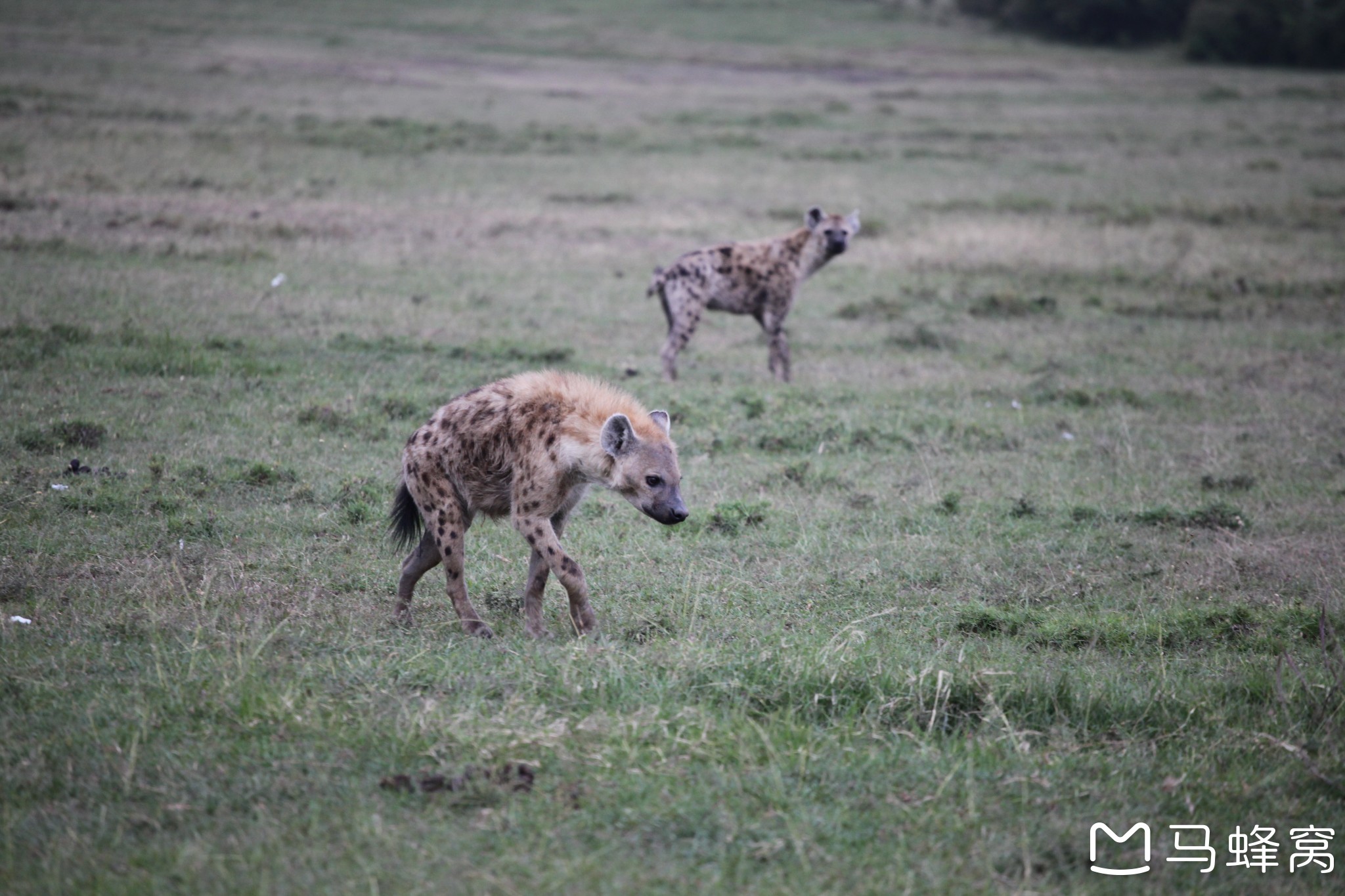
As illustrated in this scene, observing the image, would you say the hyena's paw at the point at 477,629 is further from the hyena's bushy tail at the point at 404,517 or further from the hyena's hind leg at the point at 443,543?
the hyena's bushy tail at the point at 404,517

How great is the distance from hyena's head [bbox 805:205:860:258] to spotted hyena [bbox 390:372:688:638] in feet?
18.9

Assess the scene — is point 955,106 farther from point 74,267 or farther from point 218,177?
point 74,267

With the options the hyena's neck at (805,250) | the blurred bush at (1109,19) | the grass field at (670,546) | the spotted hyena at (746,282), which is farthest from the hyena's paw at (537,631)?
the blurred bush at (1109,19)

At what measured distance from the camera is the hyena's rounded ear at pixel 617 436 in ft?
15.2

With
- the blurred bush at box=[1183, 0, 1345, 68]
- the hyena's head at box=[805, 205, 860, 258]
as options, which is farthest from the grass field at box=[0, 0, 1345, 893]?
the blurred bush at box=[1183, 0, 1345, 68]

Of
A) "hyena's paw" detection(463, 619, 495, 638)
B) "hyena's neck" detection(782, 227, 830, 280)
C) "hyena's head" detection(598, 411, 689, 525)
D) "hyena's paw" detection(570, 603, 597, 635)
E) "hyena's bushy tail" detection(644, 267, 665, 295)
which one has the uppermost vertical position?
"hyena's neck" detection(782, 227, 830, 280)

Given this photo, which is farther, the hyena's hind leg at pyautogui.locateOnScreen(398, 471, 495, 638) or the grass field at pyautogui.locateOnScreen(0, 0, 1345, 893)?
the hyena's hind leg at pyautogui.locateOnScreen(398, 471, 495, 638)

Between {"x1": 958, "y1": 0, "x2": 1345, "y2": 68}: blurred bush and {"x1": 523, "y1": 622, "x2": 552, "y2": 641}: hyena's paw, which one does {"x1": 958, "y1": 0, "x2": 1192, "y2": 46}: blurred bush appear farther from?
{"x1": 523, "y1": 622, "x2": 552, "y2": 641}: hyena's paw

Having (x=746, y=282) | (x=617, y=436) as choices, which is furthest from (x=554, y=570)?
(x=746, y=282)

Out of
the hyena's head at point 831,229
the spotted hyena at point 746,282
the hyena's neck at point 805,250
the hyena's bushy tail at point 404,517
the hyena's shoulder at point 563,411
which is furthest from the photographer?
the hyena's head at point 831,229

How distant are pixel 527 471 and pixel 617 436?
1.29ft

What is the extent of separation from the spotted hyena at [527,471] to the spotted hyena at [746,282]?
429 centimetres

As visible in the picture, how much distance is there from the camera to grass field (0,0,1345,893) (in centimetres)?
319

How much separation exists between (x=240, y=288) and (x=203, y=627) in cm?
663
